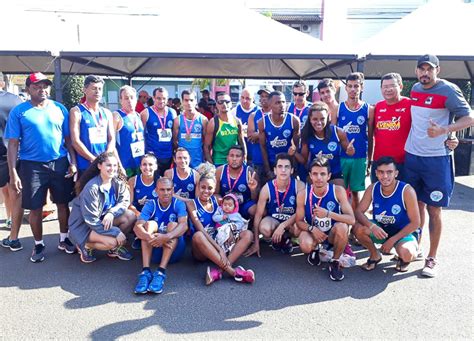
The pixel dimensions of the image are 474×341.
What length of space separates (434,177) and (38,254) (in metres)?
4.26

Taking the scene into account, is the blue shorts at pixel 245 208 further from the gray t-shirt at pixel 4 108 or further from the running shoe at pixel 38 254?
the gray t-shirt at pixel 4 108

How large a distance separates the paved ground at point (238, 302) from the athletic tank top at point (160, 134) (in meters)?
1.65

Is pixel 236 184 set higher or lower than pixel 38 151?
lower

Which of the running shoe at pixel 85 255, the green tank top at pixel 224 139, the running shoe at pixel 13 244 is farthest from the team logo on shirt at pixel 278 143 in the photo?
the running shoe at pixel 13 244

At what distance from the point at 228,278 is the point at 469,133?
815 cm

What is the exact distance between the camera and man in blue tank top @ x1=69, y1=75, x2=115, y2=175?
4199 millimetres

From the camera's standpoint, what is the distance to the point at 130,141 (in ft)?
15.9

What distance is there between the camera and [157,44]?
6.04m

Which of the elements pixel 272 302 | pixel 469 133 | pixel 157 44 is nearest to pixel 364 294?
pixel 272 302

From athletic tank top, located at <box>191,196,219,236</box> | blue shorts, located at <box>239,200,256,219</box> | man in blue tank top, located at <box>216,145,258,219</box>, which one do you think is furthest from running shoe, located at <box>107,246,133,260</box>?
blue shorts, located at <box>239,200,256,219</box>

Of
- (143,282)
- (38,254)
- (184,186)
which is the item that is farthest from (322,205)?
(38,254)

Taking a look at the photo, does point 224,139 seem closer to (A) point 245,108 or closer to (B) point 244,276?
(A) point 245,108

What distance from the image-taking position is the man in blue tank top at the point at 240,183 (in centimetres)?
→ 448

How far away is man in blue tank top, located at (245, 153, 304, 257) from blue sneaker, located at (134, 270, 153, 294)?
1129 mm
